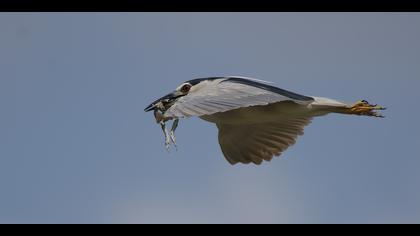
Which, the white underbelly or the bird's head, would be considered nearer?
the bird's head

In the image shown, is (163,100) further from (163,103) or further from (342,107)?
(342,107)

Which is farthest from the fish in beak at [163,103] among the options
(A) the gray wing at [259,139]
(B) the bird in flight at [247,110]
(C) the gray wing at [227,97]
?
(A) the gray wing at [259,139]

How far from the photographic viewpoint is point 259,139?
31.5 feet

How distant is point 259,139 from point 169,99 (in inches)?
67.9

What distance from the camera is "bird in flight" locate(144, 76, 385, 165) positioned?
6.87 metres

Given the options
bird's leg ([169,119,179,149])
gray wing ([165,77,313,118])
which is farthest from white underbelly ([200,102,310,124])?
bird's leg ([169,119,179,149])

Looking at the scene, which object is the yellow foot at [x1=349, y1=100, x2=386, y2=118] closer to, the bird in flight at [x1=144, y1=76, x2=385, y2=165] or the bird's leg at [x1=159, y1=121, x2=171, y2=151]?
the bird in flight at [x1=144, y1=76, x2=385, y2=165]

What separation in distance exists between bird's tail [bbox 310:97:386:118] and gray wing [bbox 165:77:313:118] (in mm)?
113

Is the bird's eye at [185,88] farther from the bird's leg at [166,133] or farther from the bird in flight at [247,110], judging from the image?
the bird's leg at [166,133]
